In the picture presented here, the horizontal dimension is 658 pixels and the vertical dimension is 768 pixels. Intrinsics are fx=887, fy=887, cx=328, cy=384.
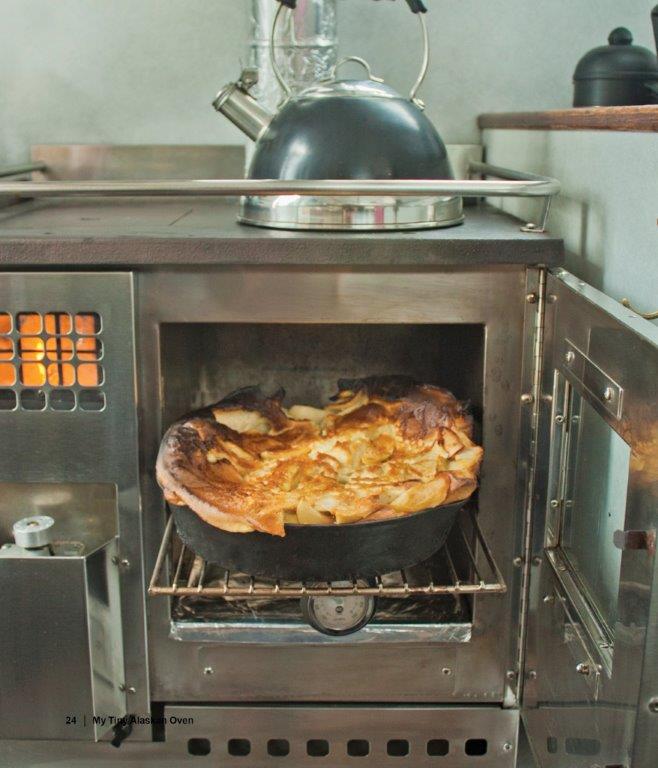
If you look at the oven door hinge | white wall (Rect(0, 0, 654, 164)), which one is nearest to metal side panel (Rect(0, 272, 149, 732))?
the oven door hinge

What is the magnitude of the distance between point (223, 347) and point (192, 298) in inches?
17.4

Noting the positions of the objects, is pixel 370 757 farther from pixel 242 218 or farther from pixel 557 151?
pixel 557 151

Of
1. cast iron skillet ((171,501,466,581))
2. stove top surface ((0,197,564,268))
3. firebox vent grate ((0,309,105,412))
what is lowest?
cast iron skillet ((171,501,466,581))

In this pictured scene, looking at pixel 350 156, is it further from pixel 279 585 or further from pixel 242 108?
pixel 279 585

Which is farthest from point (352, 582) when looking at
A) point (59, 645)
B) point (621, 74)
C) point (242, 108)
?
point (621, 74)

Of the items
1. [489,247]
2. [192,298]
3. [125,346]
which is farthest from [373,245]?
[125,346]

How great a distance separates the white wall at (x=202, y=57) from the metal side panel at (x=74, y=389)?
739mm

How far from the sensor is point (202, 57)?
176cm

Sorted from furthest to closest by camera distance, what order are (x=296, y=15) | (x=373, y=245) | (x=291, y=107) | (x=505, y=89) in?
(x=505, y=89) → (x=296, y=15) → (x=291, y=107) → (x=373, y=245)

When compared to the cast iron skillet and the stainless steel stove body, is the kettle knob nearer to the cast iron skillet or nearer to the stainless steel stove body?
the stainless steel stove body

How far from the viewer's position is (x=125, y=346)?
3.82 feet

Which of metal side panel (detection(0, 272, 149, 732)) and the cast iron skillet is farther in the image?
metal side panel (detection(0, 272, 149, 732))

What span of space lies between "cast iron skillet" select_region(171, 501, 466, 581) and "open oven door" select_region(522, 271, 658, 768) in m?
0.16

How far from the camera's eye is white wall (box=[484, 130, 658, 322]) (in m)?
0.99
